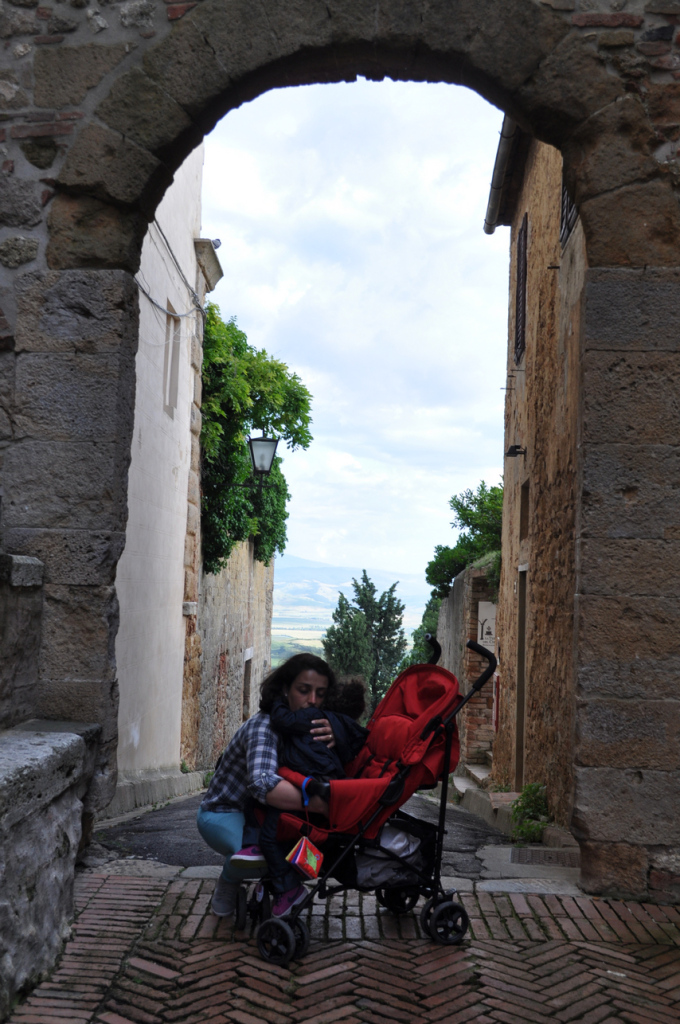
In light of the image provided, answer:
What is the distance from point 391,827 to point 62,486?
204 centimetres

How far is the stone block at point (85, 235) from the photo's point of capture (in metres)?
4.25

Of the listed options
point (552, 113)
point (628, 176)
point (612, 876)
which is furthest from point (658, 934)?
point (552, 113)

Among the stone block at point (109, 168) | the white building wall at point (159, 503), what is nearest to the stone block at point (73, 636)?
the stone block at point (109, 168)

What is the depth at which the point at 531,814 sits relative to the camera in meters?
6.14

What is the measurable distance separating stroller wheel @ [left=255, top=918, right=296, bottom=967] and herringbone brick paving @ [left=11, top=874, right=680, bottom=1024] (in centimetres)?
4

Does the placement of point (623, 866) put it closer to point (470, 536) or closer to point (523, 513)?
point (523, 513)

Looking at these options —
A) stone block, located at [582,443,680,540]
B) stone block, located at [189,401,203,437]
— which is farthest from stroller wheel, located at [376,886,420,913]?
stone block, located at [189,401,203,437]

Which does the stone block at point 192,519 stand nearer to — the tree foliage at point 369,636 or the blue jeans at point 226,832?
the blue jeans at point 226,832

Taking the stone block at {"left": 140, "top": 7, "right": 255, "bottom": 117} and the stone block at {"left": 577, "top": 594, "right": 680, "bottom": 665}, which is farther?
the stone block at {"left": 140, "top": 7, "right": 255, "bottom": 117}

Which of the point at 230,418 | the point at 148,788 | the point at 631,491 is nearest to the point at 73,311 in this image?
the point at 631,491

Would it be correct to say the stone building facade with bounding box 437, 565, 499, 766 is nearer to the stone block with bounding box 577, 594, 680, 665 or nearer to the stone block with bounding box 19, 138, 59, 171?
the stone block with bounding box 577, 594, 680, 665

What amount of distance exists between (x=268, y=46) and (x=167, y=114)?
1.80ft

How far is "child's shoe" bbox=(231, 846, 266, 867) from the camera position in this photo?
324cm

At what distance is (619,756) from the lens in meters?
3.84
